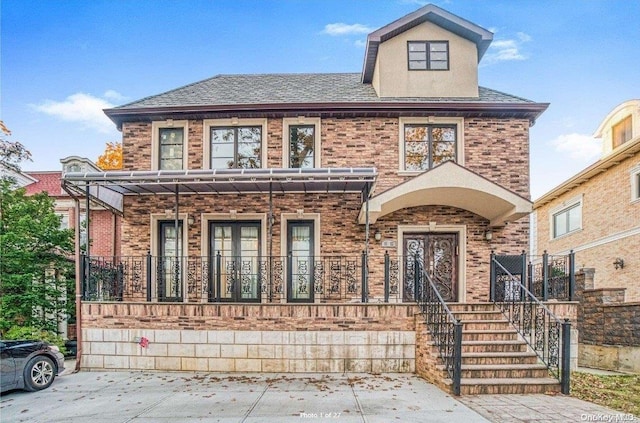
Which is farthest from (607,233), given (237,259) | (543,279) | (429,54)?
(237,259)

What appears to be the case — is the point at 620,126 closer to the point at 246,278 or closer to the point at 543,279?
the point at 543,279

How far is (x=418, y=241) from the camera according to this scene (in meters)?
9.65

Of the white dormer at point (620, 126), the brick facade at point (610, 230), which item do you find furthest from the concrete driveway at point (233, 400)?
the white dormer at point (620, 126)

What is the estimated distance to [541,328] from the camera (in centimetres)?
724

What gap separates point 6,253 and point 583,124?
1985 centimetres

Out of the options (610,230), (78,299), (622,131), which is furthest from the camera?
(622,131)

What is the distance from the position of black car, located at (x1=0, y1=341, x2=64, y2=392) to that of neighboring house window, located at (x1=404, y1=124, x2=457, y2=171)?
8.13 m

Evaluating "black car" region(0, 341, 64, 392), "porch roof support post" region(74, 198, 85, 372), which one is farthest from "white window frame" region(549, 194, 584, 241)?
"black car" region(0, 341, 64, 392)

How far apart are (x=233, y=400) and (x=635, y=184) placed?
1226 cm

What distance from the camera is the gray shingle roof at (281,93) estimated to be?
989 centimetres

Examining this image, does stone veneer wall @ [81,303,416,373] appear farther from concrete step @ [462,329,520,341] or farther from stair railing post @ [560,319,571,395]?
stair railing post @ [560,319,571,395]

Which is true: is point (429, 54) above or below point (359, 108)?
above

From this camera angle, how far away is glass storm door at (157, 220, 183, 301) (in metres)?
9.30

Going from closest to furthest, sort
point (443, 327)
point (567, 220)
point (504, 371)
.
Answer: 1. point (504, 371)
2. point (443, 327)
3. point (567, 220)
